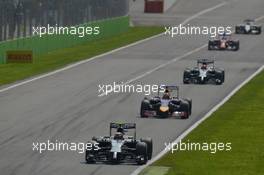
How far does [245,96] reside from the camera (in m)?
58.9

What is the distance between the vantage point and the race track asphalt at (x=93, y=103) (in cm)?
3750

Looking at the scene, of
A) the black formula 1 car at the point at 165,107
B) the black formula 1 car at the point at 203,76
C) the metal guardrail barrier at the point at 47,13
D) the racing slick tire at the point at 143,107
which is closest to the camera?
the black formula 1 car at the point at 165,107

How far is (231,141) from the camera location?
4266cm

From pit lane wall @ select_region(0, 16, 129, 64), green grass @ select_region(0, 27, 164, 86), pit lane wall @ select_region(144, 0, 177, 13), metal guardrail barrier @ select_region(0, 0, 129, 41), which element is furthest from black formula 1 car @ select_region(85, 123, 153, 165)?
pit lane wall @ select_region(144, 0, 177, 13)

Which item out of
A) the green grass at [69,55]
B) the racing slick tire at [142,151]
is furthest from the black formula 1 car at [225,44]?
the racing slick tire at [142,151]

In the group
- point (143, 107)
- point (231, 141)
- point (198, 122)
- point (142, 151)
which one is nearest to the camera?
point (142, 151)

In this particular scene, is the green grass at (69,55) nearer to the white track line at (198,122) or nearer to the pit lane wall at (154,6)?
the white track line at (198,122)

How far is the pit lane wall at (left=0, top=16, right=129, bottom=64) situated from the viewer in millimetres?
Answer: 76044

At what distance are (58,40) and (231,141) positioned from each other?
4417 centimetres

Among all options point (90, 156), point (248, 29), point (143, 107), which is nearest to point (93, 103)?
point (143, 107)

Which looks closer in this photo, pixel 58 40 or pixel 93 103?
pixel 93 103

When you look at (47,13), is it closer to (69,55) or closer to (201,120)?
(69,55)

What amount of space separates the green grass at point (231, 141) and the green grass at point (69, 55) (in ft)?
48.4

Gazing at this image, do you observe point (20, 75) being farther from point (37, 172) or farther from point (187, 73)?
point (37, 172)
